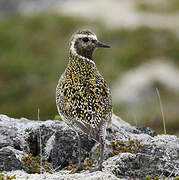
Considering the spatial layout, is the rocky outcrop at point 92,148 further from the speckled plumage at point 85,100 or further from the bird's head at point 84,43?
the bird's head at point 84,43

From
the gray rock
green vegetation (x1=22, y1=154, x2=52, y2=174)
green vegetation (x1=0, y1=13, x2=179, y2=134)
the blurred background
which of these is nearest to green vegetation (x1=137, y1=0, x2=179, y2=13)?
the blurred background

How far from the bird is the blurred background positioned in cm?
1410

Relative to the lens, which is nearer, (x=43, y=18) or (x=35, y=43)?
(x=35, y=43)

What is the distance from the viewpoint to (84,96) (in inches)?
333

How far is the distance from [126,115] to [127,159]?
57.9 ft

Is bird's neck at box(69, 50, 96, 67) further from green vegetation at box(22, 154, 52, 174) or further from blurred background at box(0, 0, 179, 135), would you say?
blurred background at box(0, 0, 179, 135)

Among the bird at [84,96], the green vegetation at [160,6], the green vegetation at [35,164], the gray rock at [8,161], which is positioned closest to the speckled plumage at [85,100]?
the bird at [84,96]

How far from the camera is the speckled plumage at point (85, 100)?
812 centimetres

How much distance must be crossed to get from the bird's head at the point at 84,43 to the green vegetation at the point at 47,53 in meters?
17.2

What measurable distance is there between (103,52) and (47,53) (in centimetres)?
355

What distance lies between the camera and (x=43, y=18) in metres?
41.8

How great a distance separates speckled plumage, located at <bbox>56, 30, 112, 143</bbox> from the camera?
8.12 metres

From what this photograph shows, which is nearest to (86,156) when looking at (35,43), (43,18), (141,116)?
(141,116)

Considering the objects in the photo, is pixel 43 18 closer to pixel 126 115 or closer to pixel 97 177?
pixel 126 115
